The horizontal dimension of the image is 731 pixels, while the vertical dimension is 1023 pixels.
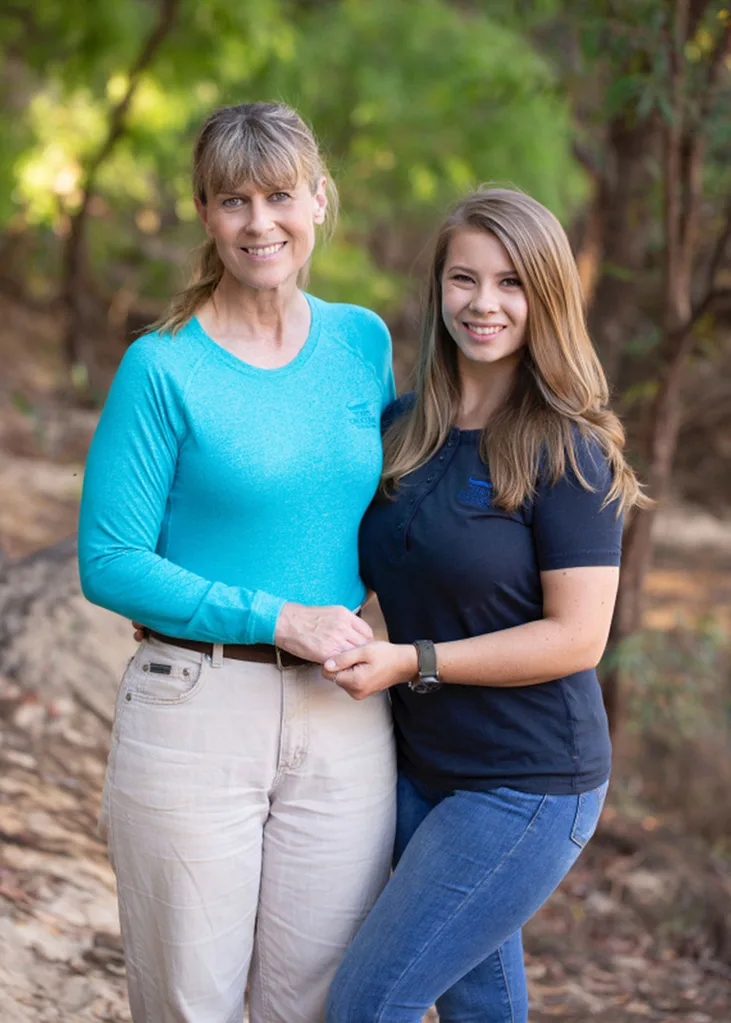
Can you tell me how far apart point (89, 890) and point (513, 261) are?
2.24m

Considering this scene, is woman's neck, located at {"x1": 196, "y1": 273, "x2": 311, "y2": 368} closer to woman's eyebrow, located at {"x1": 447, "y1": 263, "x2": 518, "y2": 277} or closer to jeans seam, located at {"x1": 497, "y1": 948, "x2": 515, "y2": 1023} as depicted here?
woman's eyebrow, located at {"x1": 447, "y1": 263, "x2": 518, "y2": 277}

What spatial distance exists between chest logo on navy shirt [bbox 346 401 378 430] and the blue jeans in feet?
2.39

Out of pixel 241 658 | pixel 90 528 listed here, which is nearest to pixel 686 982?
pixel 241 658

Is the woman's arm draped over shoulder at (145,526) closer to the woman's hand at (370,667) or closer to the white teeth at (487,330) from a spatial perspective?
the woman's hand at (370,667)

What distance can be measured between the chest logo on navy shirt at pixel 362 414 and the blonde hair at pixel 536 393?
0.08 metres

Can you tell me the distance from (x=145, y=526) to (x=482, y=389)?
2.47 feet

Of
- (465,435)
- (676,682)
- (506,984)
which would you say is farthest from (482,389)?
(676,682)

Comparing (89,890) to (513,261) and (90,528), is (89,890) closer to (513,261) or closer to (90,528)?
(90,528)

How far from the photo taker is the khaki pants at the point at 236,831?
2043 millimetres

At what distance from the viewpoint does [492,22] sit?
997 centimetres

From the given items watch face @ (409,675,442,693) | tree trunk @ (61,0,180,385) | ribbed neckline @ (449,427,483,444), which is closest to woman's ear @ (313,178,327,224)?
ribbed neckline @ (449,427,483,444)

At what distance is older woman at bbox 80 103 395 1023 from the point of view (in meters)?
2.00

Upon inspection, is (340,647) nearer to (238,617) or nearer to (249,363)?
(238,617)

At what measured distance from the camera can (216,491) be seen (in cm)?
203
